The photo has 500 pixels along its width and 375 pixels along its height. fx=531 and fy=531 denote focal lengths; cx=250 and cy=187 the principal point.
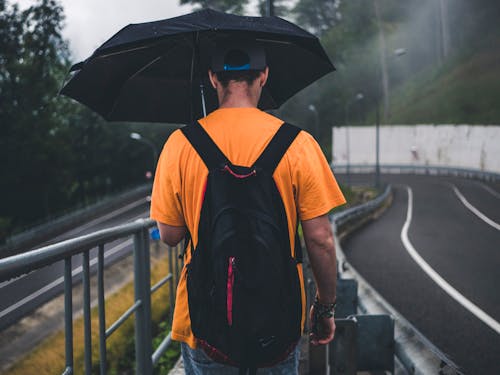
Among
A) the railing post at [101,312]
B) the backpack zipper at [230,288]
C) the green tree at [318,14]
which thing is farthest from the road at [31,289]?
the green tree at [318,14]

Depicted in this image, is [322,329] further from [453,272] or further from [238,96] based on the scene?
[453,272]

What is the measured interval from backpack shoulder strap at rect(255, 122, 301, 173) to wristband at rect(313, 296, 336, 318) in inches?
30.7

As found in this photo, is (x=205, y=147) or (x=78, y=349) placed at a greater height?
(x=205, y=147)

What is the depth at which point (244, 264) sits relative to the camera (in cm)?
203

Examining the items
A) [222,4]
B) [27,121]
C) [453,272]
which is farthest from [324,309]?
[222,4]

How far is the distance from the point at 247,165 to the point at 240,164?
29 millimetres

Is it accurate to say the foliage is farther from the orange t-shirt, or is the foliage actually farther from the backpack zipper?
the backpack zipper

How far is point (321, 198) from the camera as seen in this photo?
2203 millimetres

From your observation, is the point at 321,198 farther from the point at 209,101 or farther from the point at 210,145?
the point at 209,101

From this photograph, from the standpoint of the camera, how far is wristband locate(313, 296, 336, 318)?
2.49 metres

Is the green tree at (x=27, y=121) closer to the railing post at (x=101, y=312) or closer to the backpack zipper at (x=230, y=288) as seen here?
the railing post at (x=101, y=312)

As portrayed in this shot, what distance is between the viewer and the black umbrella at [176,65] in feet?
8.68

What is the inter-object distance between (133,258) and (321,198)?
211 centimetres

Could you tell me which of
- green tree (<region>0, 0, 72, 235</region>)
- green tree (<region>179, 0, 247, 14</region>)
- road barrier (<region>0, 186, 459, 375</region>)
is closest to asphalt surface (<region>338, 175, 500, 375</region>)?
road barrier (<region>0, 186, 459, 375</region>)
